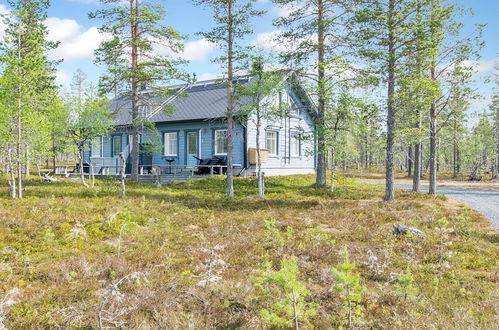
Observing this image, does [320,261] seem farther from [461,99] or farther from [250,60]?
[461,99]

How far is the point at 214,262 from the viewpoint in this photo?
25.0 ft

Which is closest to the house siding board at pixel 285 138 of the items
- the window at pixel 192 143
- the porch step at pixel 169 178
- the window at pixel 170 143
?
the porch step at pixel 169 178

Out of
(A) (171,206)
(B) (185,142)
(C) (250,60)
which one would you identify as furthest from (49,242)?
(B) (185,142)

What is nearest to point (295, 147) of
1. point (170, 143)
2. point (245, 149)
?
point (245, 149)

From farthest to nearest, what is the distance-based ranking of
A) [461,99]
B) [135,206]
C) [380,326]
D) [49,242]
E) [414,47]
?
[461,99], [414,47], [135,206], [49,242], [380,326]

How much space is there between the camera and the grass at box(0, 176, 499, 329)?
17.3 feet

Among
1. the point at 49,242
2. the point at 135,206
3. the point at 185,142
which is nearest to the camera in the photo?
the point at 49,242

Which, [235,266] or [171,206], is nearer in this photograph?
[235,266]

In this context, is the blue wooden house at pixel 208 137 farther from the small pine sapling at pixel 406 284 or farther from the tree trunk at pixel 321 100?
the small pine sapling at pixel 406 284

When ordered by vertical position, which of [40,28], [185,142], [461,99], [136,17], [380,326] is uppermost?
[40,28]

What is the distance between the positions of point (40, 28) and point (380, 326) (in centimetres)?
3356

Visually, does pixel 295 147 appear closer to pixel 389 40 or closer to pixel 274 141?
pixel 274 141

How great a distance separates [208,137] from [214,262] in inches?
789

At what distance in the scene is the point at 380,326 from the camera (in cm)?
508
